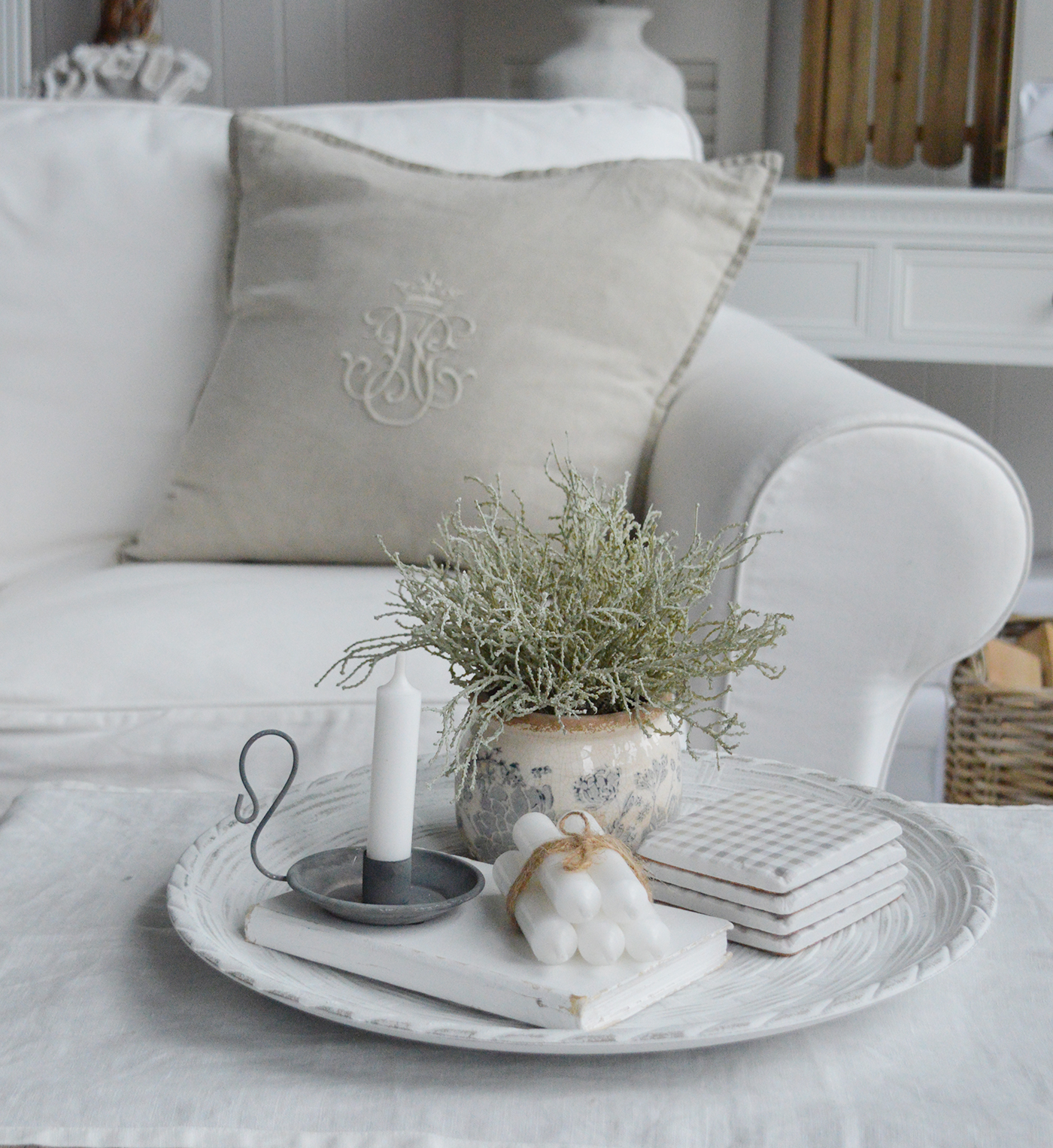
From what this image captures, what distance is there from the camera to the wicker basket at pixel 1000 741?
58.2 inches

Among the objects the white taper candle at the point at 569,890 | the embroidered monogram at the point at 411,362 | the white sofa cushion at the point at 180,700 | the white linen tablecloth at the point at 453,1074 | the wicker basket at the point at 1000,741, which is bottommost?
the wicker basket at the point at 1000,741

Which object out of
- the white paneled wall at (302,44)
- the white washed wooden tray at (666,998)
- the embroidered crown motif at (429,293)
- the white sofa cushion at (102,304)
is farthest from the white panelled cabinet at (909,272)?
the white washed wooden tray at (666,998)

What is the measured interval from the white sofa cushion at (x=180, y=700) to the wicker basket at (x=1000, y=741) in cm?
→ 71

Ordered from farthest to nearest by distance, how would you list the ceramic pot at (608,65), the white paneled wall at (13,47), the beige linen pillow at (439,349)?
the white paneled wall at (13,47) < the ceramic pot at (608,65) < the beige linen pillow at (439,349)

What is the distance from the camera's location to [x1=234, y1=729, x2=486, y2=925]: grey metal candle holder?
57 cm

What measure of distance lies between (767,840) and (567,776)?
4.0 inches

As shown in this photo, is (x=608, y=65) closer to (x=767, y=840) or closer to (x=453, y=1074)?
(x=767, y=840)

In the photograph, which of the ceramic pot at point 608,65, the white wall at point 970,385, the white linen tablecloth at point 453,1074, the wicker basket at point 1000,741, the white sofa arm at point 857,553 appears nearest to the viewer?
the white linen tablecloth at point 453,1074

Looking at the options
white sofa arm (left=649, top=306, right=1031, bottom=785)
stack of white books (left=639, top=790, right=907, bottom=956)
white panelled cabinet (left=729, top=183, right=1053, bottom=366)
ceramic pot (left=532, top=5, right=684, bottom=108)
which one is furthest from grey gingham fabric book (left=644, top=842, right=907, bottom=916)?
ceramic pot (left=532, top=5, right=684, bottom=108)

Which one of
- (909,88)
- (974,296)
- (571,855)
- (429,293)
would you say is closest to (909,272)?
(974,296)

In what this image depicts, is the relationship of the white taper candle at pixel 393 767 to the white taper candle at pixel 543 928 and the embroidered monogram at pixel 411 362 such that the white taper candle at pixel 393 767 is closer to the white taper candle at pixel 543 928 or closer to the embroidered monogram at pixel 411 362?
the white taper candle at pixel 543 928

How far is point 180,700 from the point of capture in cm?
108

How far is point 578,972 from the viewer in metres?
0.53

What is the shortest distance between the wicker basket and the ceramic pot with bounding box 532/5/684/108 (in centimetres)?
103
